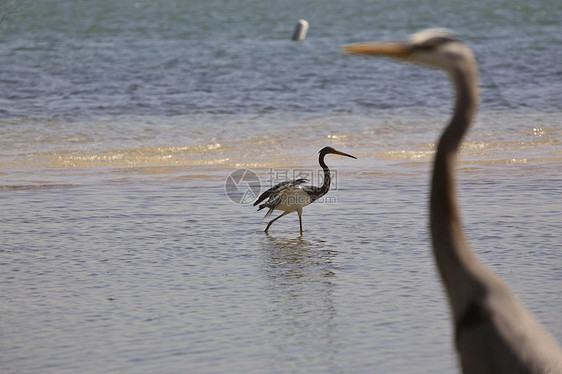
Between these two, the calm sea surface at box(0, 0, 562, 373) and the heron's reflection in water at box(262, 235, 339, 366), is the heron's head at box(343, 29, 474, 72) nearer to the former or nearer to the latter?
the calm sea surface at box(0, 0, 562, 373)

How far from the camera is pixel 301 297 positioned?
605 centimetres

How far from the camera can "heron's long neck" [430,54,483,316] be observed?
2.68 m

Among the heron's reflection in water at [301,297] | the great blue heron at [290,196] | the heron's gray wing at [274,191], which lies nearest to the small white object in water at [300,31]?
the great blue heron at [290,196]

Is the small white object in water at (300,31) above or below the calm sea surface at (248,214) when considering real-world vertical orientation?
above

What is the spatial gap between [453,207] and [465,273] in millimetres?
223

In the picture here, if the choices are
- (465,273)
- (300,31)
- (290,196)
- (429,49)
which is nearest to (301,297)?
(290,196)

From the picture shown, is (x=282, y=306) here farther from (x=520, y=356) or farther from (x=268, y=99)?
(x=268, y=99)

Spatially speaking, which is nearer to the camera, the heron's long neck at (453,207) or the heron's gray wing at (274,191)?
the heron's long neck at (453,207)

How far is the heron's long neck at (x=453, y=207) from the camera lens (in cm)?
268

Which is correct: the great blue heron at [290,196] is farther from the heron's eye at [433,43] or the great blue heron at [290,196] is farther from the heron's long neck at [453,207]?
the heron's eye at [433,43]

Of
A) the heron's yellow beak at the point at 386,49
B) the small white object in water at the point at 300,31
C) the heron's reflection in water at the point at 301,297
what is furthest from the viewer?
the small white object in water at the point at 300,31

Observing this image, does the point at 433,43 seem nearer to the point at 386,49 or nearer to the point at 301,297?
the point at 386,49

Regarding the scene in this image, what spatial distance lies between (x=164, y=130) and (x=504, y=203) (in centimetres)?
731

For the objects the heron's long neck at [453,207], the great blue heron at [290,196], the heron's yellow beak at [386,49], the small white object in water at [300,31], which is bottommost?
the great blue heron at [290,196]
